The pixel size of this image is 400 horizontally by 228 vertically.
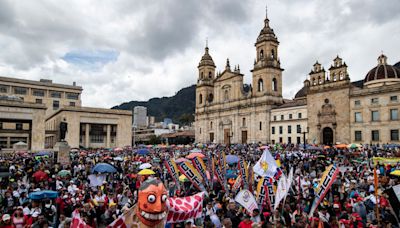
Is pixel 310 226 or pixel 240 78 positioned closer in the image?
pixel 310 226

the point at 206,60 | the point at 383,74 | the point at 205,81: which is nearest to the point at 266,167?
the point at 383,74

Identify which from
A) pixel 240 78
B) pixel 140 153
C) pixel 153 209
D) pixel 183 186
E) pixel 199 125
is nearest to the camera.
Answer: pixel 153 209

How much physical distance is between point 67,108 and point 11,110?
10.0 m

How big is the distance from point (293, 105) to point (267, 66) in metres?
9.30

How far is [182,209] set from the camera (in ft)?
19.9

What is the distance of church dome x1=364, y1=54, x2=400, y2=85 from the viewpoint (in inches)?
1737

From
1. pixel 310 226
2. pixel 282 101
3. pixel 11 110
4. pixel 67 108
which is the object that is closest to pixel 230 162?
pixel 310 226

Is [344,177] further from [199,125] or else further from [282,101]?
[199,125]

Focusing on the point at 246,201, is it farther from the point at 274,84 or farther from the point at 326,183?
the point at 274,84

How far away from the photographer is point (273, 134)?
5781 cm

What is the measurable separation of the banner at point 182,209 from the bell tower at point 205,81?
222 feet

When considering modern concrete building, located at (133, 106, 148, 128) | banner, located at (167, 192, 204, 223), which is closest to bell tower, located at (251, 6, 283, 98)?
banner, located at (167, 192, 204, 223)

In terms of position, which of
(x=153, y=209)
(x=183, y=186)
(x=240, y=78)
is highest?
(x=240, y=78)

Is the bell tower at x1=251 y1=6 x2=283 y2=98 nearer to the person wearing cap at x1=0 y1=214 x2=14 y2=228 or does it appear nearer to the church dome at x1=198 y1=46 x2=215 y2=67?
the church dome at x1=198 y1=46 x2=215 y2=67
